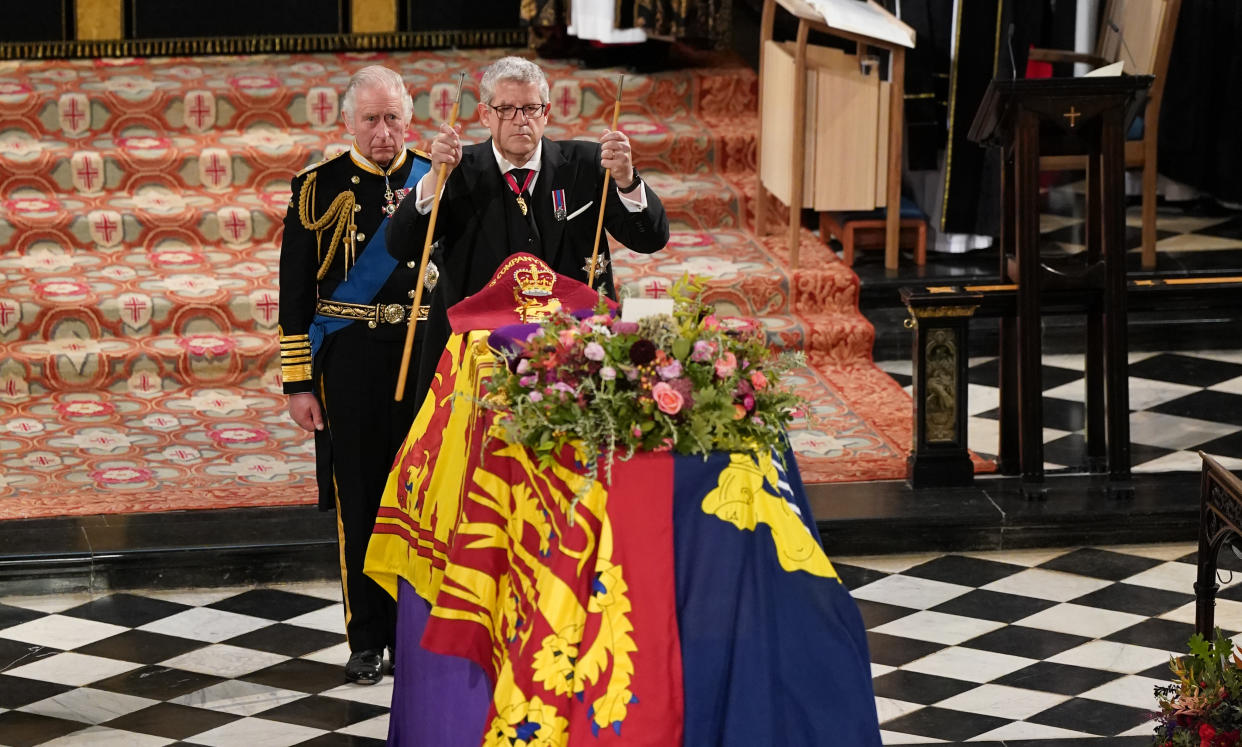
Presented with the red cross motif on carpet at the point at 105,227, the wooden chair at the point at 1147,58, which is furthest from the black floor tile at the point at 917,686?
the red cross motif on carpet at the point at 105,227

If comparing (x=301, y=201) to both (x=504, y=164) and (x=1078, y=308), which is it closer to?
(x=504, y=164)

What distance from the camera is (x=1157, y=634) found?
5.82 metres

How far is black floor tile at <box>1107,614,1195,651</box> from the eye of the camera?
5734mm

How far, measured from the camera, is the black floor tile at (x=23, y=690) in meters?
5.34

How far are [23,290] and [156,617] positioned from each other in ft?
9.29

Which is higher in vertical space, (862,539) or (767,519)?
(767,519)

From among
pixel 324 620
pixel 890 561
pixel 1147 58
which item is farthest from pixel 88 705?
pixel 1147 58

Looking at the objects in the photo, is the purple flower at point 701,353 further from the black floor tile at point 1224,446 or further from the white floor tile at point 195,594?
the black floor tile at point 1224,446

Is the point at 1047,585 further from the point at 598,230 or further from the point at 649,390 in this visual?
the point at 649,390

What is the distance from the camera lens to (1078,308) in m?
6.90

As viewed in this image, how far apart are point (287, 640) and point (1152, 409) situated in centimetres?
381

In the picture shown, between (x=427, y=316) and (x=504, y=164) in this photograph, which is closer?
(x=504, y=164)

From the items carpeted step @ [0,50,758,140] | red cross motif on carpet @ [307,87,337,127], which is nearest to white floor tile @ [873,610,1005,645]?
carpeted step @ [0,50,758,140]

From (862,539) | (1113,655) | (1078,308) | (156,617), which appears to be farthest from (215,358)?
(1113,655)
